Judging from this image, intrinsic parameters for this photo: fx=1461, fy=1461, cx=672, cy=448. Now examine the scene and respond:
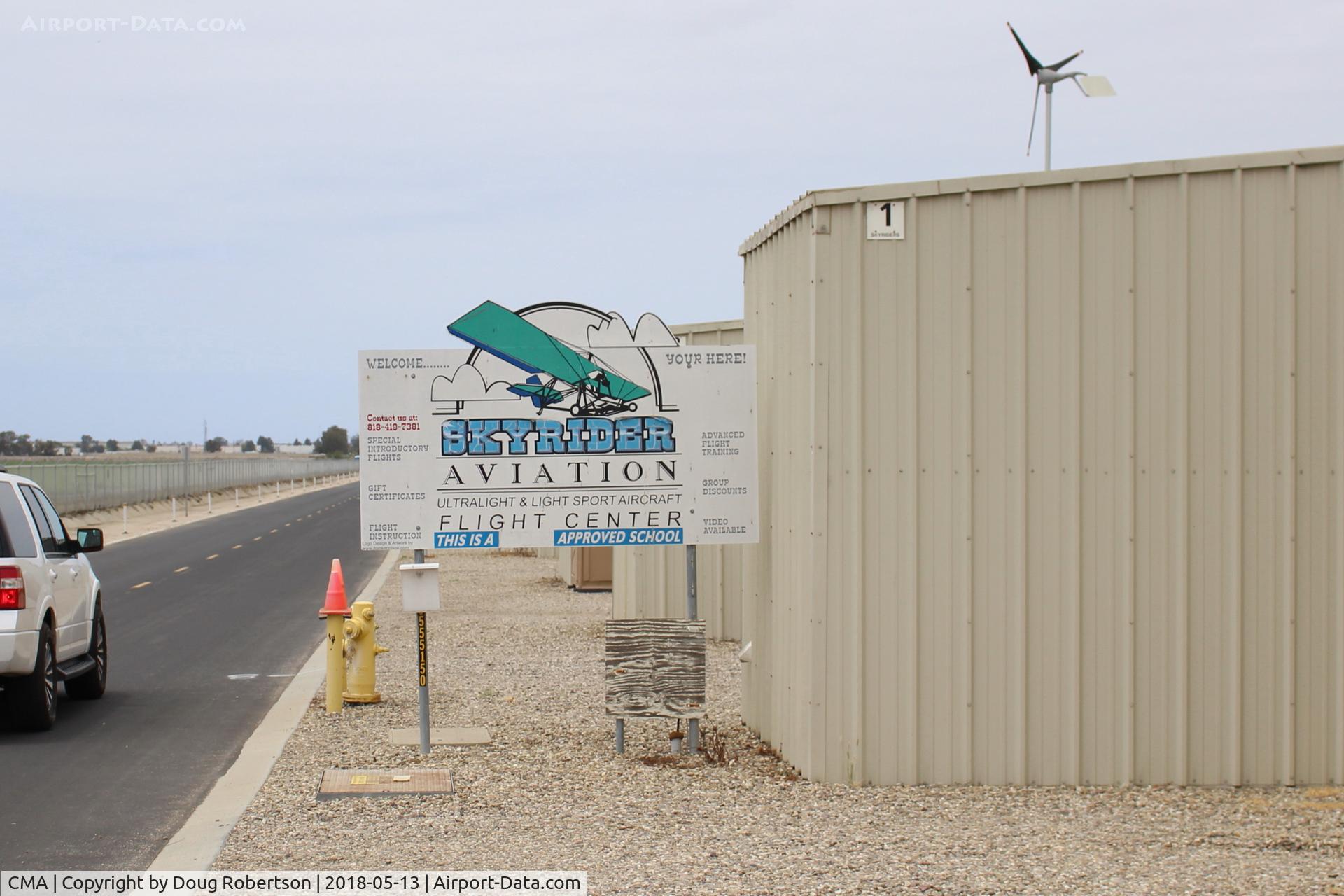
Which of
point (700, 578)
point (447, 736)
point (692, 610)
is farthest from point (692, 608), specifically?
point (700, 578)

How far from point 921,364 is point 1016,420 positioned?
0.59m

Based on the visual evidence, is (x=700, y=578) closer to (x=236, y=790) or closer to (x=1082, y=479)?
(x=236, y=790)

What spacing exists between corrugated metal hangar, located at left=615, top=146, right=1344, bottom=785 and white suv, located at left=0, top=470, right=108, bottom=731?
5627mm

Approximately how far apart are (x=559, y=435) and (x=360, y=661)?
3.40 metres

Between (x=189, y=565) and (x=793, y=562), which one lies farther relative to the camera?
(x=189, y=565)

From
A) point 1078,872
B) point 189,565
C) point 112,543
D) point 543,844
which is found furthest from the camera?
point 112,543

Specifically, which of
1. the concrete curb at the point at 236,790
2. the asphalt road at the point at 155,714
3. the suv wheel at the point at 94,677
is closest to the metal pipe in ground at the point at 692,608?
the asphalt road at the point at 155,714

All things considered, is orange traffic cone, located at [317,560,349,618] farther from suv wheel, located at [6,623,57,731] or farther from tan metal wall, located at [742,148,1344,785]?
tan metal wall, located at [742,148,1344,785]

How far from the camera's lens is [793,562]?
27.4ft

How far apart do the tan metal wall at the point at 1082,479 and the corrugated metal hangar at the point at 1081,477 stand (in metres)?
0.01

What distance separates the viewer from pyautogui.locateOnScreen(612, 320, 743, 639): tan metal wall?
14.9m

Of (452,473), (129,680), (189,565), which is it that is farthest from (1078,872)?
(189,565)

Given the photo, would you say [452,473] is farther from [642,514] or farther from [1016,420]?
[1016,420]

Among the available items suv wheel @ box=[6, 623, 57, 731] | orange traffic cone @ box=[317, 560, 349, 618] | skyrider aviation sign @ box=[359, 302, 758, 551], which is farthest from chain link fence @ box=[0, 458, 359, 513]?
skyrider aviation sign @ box=[359, 302, 758, 551]
